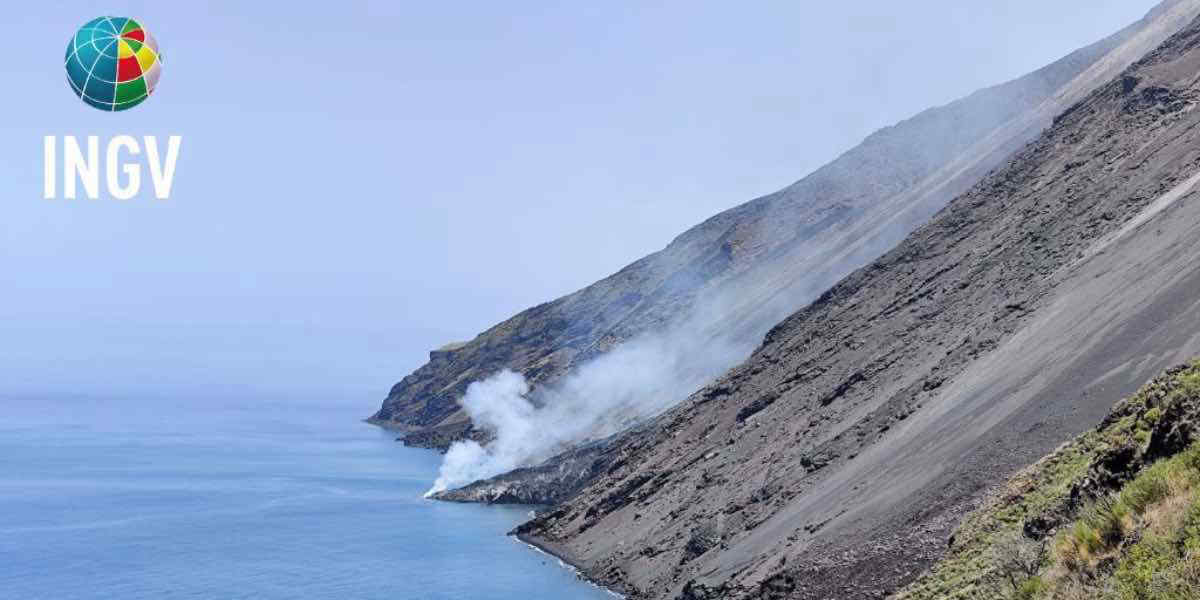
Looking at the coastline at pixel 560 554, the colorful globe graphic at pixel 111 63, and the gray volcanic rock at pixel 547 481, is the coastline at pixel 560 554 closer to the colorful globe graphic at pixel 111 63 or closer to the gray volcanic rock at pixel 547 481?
the gray volcanic rock at pixel 547 481

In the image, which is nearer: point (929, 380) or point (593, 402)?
point (929, 380)

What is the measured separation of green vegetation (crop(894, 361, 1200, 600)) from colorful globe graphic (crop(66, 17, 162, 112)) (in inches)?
1971

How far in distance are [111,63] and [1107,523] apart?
190 ft

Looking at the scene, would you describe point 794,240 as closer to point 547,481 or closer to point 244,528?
point 547,481

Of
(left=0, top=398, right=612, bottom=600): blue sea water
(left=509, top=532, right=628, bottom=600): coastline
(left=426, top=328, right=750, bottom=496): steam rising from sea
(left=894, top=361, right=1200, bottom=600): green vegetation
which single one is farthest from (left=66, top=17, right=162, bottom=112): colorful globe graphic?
(left=426, top=328, right=750, bottom=496): steam rising from sea

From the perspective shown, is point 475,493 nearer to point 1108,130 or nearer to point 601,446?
point 601,446

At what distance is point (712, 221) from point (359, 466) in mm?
71503

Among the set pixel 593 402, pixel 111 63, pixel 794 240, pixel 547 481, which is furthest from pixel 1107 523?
pixel 794 240

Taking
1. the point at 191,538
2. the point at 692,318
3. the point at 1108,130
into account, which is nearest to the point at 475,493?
the point at 191,538

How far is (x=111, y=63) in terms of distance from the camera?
60.6 metres

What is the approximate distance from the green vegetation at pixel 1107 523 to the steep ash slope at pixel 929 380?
25.6 ft

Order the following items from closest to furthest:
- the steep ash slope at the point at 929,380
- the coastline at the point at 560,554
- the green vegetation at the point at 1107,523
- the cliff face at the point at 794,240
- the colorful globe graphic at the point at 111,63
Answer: the green vegetation at the point at 1107,523, the steep ash slope at the point at 929,380, the colorful globe graphic at the point at 111,63, the coastline at the point at 560,554, the cliff face at the point at 794,240

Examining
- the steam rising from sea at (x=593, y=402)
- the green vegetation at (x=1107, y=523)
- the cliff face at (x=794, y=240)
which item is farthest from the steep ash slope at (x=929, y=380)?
the cliff face at (x=794, y=240)

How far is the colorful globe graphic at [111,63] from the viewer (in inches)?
2360
